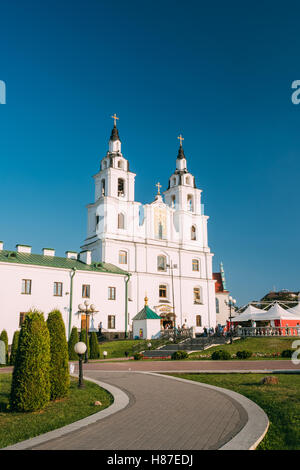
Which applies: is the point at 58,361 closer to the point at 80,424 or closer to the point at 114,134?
the point at 80,424

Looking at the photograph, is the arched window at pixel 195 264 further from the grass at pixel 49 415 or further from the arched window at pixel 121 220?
the grass at pixel 49 415

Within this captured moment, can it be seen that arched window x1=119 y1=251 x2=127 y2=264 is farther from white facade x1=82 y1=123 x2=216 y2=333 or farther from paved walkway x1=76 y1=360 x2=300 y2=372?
paved walkway x1=76 y1=360 x2=300 y2=372

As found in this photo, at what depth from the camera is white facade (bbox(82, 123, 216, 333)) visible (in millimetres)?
48156

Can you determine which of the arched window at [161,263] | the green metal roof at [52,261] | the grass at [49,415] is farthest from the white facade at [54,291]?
the grass at [49,415]

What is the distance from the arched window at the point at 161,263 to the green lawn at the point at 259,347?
20.6 meters

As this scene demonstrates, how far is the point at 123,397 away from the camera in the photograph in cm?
1110

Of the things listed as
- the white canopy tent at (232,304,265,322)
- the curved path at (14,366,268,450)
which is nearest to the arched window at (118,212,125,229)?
the white canopy tent at (232,304,265,322)

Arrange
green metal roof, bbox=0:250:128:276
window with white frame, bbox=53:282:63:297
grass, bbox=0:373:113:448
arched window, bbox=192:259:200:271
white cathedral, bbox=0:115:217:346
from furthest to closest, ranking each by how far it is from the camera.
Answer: arched window, bbox=192:259:200:271
window with white frame, bbox=53:282:63:297
white cathedral, bbox=0:115:217:346
green metal roof, bbox=0:250:128:276
grass, bbox=0:373:113:448

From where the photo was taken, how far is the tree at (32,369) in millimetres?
9398

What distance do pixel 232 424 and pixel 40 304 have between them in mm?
31110

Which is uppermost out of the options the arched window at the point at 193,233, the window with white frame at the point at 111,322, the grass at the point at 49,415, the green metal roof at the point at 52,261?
the arched window at the point at 193,233

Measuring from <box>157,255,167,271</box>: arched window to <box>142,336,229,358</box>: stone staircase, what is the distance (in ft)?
56.5

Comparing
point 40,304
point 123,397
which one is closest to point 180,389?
point 123,397
